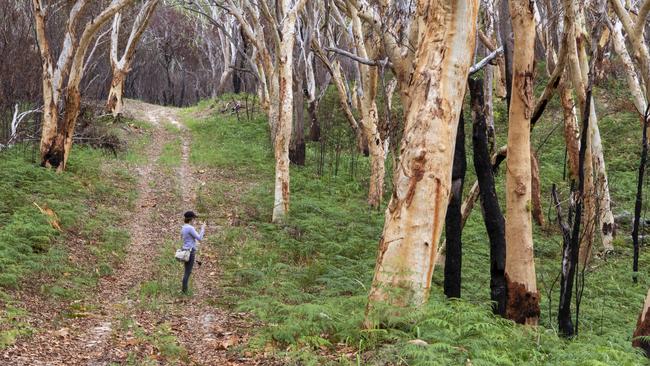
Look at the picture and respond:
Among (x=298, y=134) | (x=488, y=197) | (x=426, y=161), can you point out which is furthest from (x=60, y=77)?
(x=426, y=161)

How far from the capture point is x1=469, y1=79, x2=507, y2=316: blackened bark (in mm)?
7297

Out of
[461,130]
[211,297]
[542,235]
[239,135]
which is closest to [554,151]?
[542,235]

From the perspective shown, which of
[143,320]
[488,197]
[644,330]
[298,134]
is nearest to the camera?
[644,330]

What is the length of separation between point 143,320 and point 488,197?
14.1 ft

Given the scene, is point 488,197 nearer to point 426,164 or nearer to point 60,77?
point 426,164

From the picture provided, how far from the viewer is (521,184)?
6461mm

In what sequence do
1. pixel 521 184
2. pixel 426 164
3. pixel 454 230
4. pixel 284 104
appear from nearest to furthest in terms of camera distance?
pixel 426 164 < pixel 521 184 < pixel 454 230 < pixel 284 104

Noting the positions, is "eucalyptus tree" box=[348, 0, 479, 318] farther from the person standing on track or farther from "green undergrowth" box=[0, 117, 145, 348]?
the person standing on track

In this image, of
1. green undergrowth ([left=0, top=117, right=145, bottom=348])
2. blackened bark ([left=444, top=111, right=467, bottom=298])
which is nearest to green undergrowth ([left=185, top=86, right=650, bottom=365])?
blackened bark ([left=444, top=111, right=467, bottom=298])

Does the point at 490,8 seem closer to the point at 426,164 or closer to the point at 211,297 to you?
the point at 211,297

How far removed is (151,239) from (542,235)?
28.7 ft

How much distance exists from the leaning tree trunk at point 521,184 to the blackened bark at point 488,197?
23.5 inches

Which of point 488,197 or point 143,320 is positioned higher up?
point 488,197

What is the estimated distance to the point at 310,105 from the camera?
74.9ft
